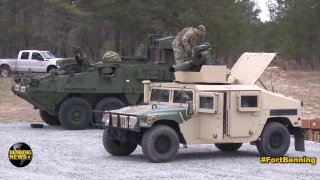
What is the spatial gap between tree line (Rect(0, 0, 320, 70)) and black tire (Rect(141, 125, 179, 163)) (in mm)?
27444

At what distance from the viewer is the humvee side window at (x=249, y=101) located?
13.5 meters

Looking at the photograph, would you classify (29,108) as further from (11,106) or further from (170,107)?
(170,107)

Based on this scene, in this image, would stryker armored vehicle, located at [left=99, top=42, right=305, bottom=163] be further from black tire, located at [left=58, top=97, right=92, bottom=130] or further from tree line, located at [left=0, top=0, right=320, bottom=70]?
tree line, located at [left=0, top=0, right=320, bottom=70]

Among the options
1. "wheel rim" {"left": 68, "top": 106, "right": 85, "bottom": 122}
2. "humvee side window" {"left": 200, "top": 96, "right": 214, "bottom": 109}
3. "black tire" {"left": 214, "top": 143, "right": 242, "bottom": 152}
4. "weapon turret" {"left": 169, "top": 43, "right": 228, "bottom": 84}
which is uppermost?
"weapon turret" {"left": 169, "top": 43, "right": 228, "bottom": 84}

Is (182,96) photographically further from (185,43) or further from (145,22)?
(145,22)

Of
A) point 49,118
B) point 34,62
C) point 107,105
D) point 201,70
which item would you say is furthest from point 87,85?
point 34,62

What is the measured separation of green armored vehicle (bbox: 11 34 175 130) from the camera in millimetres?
19797

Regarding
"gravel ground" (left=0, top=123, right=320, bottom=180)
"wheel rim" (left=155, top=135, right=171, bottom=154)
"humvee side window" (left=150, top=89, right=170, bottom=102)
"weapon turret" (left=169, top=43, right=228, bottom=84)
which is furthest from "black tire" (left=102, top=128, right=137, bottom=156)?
"weapon turret" (left=169, top=43, right=228, bottom=84)

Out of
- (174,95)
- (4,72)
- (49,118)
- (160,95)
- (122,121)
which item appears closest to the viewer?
(122,121)

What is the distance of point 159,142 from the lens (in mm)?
13078

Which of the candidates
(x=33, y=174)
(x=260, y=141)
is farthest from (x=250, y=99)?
(x=33, y=174)

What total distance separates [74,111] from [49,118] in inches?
71.6

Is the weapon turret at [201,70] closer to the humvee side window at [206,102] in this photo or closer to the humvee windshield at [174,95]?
the humvee windshield at [174,95]

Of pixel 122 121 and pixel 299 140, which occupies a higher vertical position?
pixel 122 121
